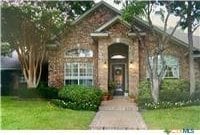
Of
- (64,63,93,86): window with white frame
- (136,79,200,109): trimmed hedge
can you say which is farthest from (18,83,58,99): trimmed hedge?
(136,79,200,109): trimmed hedge

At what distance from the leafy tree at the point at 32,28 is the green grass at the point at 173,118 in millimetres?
7420

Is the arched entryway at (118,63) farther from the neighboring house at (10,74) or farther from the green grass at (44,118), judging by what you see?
the green grass at (44,118)

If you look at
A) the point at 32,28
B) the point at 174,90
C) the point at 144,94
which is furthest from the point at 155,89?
the point at 32,28

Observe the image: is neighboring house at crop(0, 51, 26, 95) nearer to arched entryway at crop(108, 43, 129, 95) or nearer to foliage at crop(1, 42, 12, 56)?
foliage at crop(1, 42, 12, 56)

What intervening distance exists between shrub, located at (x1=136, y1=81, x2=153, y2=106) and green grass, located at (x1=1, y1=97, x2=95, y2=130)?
9.76 ft

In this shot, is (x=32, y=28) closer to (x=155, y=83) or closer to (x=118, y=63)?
(x=118, y=63)

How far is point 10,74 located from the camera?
2919cm

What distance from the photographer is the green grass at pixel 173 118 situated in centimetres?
1346

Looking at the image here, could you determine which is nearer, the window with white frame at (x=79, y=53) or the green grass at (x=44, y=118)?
the green grass at (x=44, y=118)

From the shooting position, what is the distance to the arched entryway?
24219 mm

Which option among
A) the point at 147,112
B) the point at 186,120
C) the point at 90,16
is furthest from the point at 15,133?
the point at 90,16

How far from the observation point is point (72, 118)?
14.9 metres

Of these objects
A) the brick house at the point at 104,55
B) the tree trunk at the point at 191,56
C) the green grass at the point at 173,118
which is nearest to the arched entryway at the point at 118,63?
the brick house at the point at 104,55

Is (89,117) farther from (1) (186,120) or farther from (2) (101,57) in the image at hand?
(2) (101,57)
